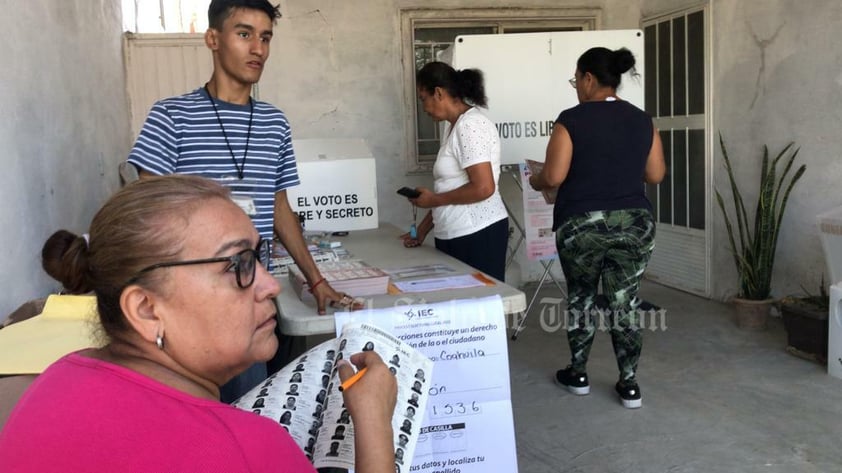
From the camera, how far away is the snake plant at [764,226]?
4.39 m

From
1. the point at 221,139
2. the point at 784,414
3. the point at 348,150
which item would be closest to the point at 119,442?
the point at 221,139

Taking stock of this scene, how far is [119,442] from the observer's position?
0.78 metres

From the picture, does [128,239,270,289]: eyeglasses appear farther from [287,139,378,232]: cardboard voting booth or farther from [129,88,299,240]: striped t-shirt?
[287,139,378,232]: cardboard voting booth

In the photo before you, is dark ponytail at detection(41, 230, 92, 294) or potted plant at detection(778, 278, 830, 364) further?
potted plant at detection(778, 278, 830, 364)

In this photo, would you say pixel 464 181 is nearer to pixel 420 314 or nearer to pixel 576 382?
pixel 576 382

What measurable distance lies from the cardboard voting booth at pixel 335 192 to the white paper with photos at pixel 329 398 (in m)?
1.99

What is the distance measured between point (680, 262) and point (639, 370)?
6.50 ft

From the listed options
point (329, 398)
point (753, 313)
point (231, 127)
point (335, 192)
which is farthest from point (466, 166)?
point (753, 313)

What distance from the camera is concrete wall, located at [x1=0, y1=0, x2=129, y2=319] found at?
2307 millimetres

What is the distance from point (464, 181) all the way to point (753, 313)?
8.16 feet

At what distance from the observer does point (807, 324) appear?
3887mm

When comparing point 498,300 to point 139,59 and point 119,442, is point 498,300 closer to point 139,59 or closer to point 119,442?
point 119,442

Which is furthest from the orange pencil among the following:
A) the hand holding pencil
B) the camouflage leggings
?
the camouflage leggings

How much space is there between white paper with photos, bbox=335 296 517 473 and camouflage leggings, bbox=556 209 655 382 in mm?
1405
